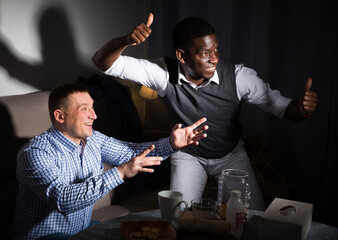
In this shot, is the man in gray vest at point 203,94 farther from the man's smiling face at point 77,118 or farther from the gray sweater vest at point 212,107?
the man's smiling face at point 77,118

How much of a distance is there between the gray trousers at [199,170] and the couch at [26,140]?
0.33 meters

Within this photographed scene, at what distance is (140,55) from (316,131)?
5.27ft

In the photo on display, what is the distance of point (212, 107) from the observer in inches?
81.5

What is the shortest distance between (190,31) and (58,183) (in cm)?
105

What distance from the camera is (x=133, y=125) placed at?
2.62m

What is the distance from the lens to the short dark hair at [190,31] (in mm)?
2004

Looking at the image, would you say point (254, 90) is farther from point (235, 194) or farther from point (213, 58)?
point (235, 194)

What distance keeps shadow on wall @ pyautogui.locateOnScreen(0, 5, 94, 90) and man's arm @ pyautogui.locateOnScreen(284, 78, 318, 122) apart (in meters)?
1.49

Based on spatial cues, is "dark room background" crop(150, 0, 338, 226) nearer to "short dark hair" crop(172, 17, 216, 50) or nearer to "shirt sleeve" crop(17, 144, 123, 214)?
"short dark hair" crop(172, 17, 216, 50)

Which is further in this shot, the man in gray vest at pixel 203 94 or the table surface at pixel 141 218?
the man in gray vest at pixel 203 94

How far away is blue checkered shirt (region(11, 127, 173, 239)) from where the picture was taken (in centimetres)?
141

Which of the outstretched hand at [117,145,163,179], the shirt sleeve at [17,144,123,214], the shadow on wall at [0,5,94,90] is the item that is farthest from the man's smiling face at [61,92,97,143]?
the shadow on wall at [0,5,94,90]

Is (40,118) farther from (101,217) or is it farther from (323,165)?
(323,165)

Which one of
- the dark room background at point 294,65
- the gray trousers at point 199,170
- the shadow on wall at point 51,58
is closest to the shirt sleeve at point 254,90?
the gray trousers at point 199,170
